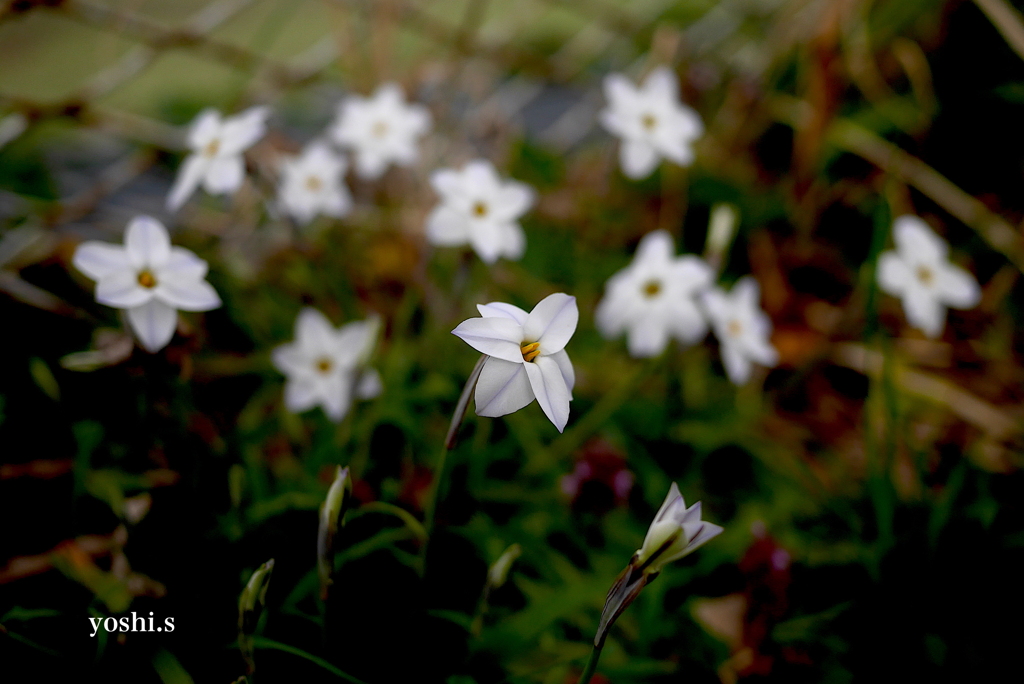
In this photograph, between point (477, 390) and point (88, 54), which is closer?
point (477, 390)

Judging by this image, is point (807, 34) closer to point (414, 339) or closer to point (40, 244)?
point (414, 339)

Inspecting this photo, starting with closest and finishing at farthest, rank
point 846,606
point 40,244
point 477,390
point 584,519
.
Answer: point 477,390 → point 846,606 → point 584,519 → point 40,244

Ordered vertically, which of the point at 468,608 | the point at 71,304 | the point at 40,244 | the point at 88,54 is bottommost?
the point at 468,608

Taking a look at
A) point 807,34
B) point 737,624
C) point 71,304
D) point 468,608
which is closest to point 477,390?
point 468,608

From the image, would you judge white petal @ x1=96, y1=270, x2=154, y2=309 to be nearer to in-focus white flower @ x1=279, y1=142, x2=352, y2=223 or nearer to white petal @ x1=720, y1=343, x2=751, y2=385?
in-focus white flower @ x1=279, y1=142, x2=352, y2=223

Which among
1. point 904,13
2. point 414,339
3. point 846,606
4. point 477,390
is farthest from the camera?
point 904,13

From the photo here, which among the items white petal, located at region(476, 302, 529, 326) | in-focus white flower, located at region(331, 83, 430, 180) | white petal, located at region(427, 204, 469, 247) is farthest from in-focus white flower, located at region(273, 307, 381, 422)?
white petal, located at region(476, 302, 529, 326)

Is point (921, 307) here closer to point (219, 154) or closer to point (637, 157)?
point (637, 157)
